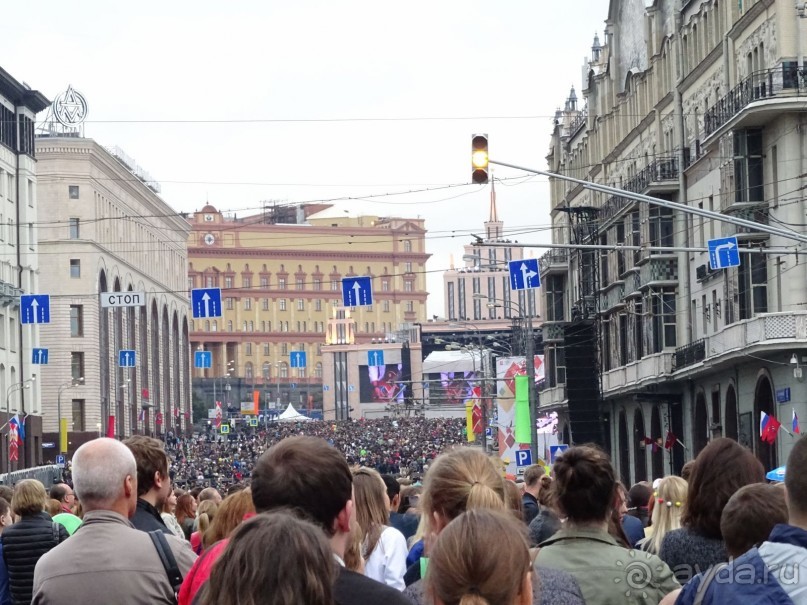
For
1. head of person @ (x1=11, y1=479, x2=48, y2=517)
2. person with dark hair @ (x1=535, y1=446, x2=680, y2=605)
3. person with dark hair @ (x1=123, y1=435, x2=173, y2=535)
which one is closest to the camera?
person with dark hair @ (x1=535, y1=446, x2=680, y2=605)

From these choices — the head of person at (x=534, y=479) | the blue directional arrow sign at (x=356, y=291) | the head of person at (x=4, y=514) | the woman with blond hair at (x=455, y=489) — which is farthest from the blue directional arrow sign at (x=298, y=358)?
the woman with blond hair at (x=455, y=489)

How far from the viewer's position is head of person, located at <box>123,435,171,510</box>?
9.47m

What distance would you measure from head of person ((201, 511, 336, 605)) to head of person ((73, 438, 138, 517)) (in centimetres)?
301

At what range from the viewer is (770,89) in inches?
1730

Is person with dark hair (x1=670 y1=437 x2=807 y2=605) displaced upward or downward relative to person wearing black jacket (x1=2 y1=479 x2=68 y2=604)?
upward

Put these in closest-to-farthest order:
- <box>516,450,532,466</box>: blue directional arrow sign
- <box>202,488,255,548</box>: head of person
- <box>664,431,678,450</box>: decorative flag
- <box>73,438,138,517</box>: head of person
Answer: <box>73,438,138,517</box>: head of person, <box>202,488,255,548</box>: head of person, <box>516,450,532,466</box>: blue directional arrow sign, <box>664,431,678,450</box>: decorative flag

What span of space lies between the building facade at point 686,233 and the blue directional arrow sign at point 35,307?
57.5ft

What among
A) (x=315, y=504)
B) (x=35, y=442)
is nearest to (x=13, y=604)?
(x=315, y=504)

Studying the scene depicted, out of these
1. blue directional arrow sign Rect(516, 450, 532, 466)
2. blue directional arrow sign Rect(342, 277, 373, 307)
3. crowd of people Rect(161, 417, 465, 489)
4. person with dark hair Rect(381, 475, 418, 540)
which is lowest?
crowd of people Rect(161, 417, 465, 489)

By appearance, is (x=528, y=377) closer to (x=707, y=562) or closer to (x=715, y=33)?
(x=715, y=33)

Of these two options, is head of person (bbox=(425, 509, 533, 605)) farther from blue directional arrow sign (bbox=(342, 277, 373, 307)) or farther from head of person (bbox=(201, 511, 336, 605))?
blue directional arrow sign (bbox=(342, 277, 373, 307))

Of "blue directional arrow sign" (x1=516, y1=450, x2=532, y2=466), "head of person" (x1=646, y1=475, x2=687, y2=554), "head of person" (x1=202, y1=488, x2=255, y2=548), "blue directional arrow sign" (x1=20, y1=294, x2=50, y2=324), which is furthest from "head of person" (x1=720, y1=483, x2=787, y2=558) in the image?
"blue directional arrow sign" (x1=20, y1=294, x2=50, y2=324)

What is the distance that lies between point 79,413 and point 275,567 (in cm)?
10473

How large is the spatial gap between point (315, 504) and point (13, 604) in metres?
5.83
